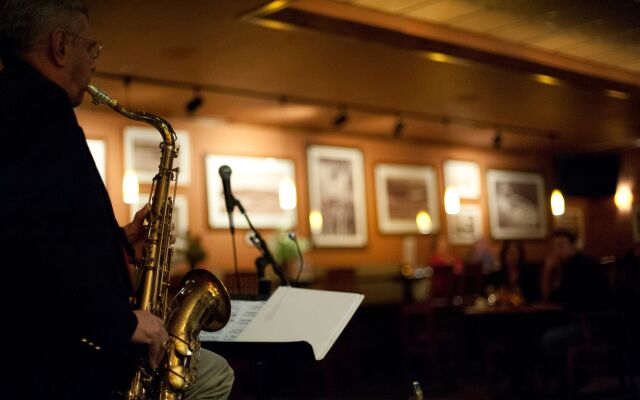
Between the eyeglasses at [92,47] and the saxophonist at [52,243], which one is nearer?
the saxophonist at [52,243]

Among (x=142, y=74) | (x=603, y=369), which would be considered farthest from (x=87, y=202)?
(x=603, y=369)

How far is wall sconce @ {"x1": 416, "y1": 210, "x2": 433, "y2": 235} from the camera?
1149 cm

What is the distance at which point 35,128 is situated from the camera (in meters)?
1.78

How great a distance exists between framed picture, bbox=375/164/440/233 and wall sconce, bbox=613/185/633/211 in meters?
3.67

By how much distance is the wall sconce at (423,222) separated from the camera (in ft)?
37.7

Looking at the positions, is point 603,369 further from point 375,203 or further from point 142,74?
point 142,74

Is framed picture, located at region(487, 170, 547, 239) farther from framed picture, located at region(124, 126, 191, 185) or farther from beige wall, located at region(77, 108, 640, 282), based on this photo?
framed picture, located at region(124, 126, 191, 185)

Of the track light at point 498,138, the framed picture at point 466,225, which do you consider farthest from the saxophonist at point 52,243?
the framed picture at point 466,225

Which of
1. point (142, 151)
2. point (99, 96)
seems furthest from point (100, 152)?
point (99, 96)

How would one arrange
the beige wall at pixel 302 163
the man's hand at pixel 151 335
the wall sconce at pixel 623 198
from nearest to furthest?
the man's hand at pixel 151 335, the beige wall at pixel 302 163, the wall sconce at pixel 623 198

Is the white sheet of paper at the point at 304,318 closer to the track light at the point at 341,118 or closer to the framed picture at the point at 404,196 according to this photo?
the track light at the point at 341,118

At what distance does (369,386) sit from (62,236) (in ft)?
19.8

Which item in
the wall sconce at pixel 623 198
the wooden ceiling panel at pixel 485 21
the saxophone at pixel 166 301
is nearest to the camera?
the saxophone at pixel 166 301

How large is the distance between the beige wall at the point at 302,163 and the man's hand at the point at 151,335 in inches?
279
